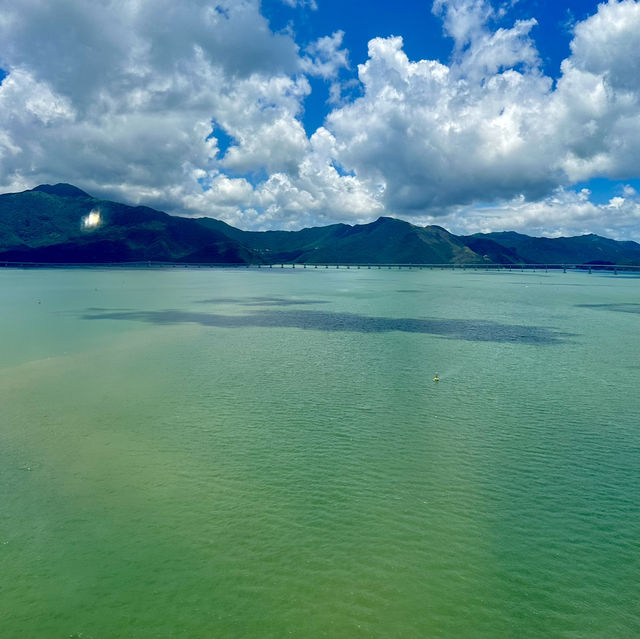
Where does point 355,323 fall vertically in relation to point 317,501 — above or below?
above

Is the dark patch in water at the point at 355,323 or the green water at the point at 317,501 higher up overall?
the dark patch in water at the point at 355,323

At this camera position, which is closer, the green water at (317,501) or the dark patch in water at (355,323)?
the green water at (317,501)

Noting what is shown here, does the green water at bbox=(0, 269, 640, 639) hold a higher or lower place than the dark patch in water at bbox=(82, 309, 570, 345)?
lower

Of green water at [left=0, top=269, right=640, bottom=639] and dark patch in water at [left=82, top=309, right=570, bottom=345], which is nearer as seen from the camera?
Result: green water at [left=0, top=269, right=640, bottom=639]

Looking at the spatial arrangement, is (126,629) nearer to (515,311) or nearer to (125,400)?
(125,400)

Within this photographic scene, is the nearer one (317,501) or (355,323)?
(317,501)
